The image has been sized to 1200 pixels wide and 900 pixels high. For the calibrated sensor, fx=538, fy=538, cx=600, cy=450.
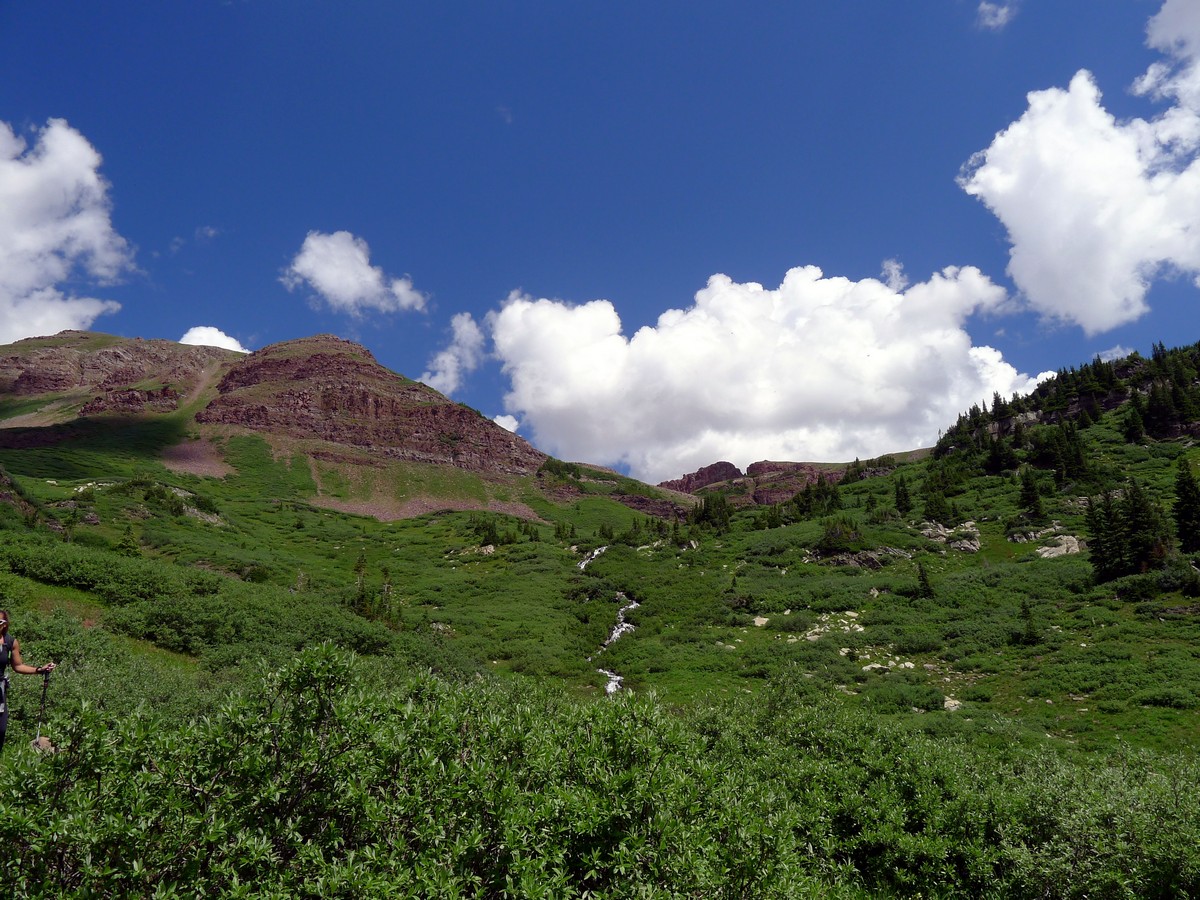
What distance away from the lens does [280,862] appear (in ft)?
21.8

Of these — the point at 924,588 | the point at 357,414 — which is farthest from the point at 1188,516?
the point at 357,414

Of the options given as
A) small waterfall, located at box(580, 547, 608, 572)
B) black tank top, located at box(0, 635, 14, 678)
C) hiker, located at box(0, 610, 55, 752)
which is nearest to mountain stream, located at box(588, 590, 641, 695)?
small waterfall, located at box(580, 547, 608, 572)

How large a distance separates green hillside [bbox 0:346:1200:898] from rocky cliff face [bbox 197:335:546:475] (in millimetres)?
69435

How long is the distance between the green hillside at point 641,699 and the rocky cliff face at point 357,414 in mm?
69435

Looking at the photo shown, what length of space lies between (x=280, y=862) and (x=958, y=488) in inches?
3886

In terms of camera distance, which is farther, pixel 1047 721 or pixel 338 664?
pixel 1047 721

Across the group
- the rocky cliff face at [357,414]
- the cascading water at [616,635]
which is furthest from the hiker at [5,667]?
the rocky cliff face at [357,414]

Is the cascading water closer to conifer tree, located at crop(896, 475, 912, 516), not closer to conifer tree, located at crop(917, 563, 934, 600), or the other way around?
conifer tree, located at crop(917, 563, 934, 600)

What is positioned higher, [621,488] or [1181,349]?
[1181,349]

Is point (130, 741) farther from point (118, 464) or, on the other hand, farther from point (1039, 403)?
point (1039, 403)

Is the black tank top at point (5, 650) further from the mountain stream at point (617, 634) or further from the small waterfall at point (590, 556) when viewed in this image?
the small waterfall at point (590, 556)

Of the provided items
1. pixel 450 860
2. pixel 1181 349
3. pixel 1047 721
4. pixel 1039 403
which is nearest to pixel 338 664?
pixel 450 860

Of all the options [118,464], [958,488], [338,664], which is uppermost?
[118,464]

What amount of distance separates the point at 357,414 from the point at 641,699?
6876 inches
